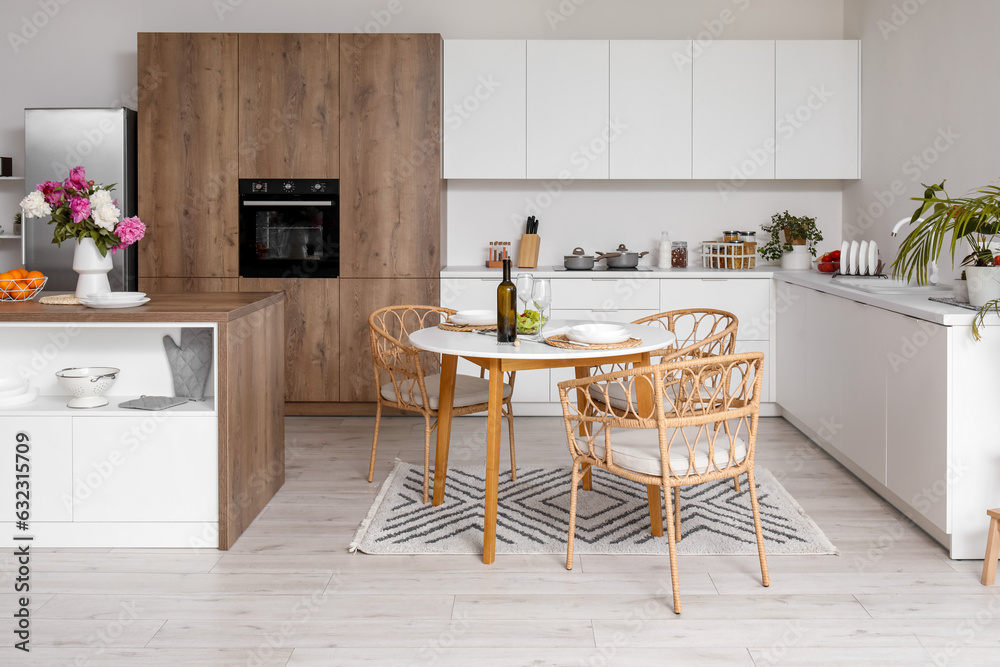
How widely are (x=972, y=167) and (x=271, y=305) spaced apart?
3076mm

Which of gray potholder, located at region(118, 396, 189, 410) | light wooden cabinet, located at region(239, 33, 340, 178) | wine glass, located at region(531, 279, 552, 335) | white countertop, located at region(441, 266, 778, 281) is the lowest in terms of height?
gray potholder, located at region(118, 396, 189, 410)

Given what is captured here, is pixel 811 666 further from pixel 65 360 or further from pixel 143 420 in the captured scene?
pixel 65 360

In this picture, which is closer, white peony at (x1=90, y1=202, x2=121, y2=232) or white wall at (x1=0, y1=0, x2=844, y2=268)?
white peony at (x1=90, y1=202, x2=121, y2=232)

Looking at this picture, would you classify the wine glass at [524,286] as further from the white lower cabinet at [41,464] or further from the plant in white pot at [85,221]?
the white lower cabinet at [41,464]

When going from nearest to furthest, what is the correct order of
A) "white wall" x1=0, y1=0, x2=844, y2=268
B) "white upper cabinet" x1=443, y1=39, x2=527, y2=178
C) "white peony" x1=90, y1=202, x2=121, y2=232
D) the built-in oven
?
"white peony" x1=90, y1=202, x2=121, y2=232 → the built-in oven → "white upper cabinet" x1=443, y1=39, x2=527, y2=178 → "white wall" x1=0, y1=0, x2=844, y2=268

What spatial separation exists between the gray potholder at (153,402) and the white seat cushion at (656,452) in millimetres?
1450

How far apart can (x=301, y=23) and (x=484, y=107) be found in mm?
1327

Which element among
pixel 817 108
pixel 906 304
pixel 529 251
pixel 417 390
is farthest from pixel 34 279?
pixel 817 108

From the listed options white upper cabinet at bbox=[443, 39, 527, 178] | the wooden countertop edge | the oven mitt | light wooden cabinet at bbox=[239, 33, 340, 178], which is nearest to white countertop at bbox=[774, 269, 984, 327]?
white upper cabinet at bbox=[443, 39, 527, 178]

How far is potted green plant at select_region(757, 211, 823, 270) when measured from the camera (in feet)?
16.6

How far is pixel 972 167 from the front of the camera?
12.3ft

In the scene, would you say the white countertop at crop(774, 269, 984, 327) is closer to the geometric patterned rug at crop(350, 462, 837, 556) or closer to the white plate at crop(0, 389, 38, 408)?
the geometric patterned rug at crop(350, 462, 837, 556)

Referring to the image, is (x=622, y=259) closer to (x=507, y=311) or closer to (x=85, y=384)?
(x=507, y=311)

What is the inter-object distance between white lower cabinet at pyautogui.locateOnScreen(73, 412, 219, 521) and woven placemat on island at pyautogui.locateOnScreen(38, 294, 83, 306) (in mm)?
420
